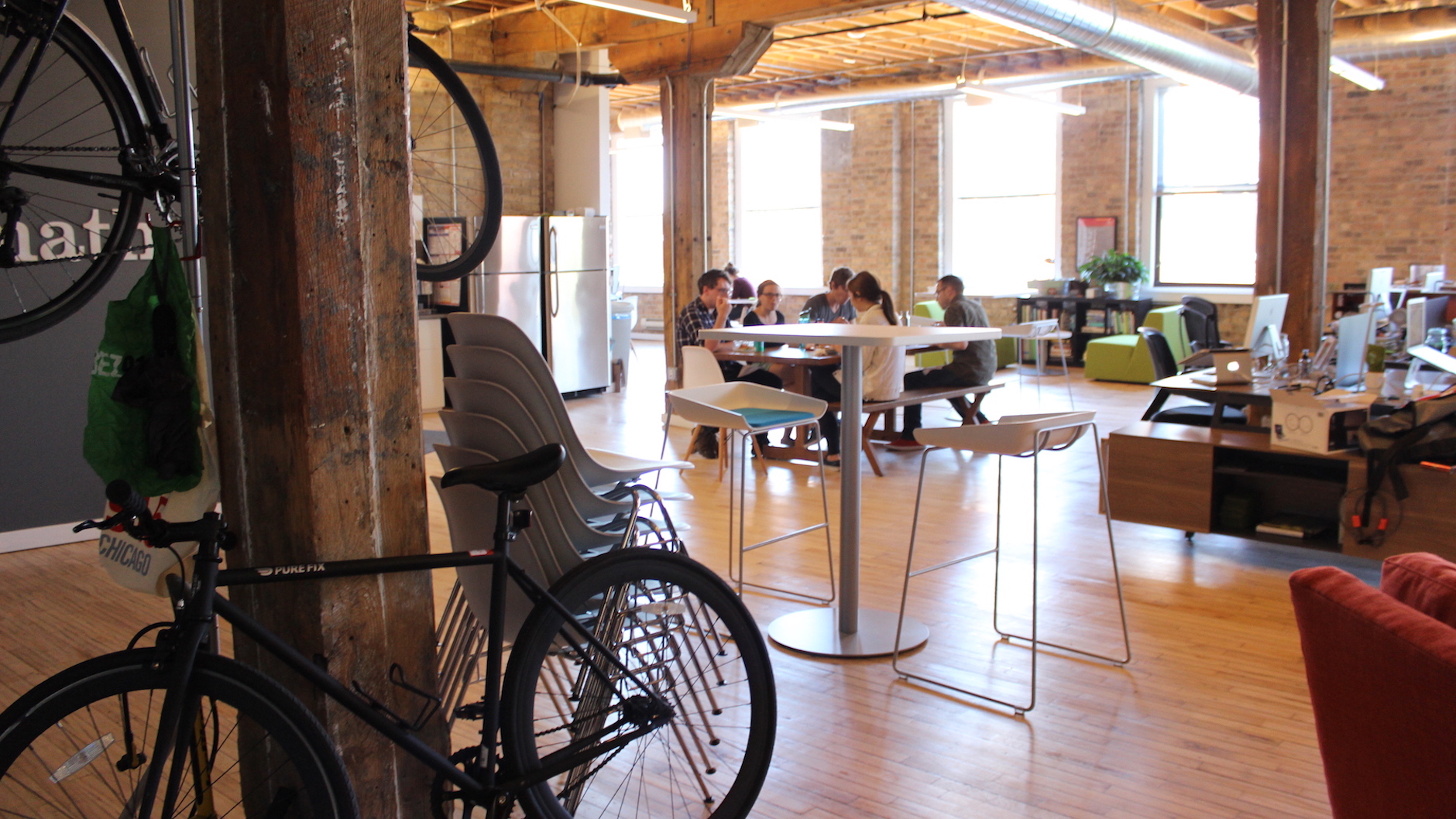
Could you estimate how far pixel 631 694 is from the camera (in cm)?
239

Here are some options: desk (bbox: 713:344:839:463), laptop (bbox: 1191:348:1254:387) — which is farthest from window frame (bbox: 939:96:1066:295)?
laptop (bbox: 1191:348:1254:387)

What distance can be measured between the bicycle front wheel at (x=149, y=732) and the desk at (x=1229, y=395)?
430 centimetres

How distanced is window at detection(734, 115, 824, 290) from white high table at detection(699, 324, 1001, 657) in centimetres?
1202

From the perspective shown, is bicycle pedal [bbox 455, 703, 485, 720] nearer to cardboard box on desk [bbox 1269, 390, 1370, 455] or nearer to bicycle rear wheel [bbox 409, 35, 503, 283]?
cardboard box on desk [bbox 1269, 390, 1370, 455]

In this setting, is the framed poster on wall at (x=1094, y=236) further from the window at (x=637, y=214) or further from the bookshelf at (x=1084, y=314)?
the window at (x=637, y=214)

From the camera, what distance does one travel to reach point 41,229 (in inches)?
201

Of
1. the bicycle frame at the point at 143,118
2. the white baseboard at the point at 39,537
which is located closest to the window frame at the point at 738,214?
the white baseboard at the point at 39,537

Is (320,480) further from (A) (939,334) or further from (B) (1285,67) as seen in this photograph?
(B) (1285,67)

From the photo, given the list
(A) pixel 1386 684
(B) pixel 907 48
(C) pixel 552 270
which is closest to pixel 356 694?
(A) pixel 1386 684

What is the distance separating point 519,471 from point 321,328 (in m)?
0.46

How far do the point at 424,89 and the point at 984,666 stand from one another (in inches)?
313

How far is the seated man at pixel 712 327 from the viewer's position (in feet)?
25.4

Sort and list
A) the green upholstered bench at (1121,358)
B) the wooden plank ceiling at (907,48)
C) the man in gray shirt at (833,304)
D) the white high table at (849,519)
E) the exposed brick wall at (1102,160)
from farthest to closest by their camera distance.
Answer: the exposed brick wall at (1102,160), the green upholstered bench at (1121,358), the wooden plank ceiling at (907,48), the man in gray shirt at (833,304), the white high table at (849,519)

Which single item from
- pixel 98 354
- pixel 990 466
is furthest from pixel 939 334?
pixel 990 466
